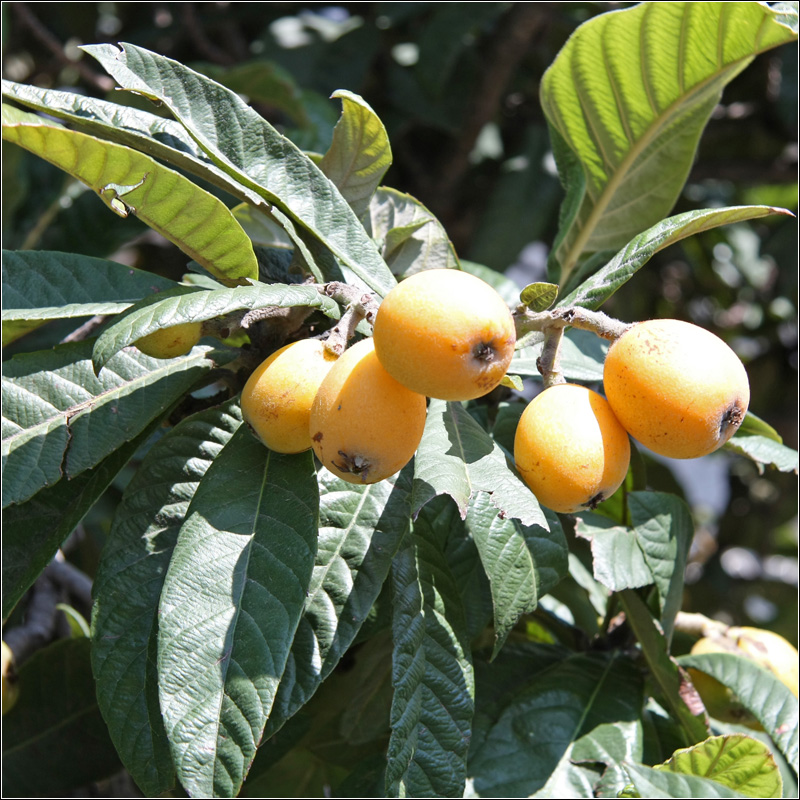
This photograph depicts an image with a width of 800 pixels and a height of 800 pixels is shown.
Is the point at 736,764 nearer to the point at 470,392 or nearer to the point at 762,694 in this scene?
the point at 762,694

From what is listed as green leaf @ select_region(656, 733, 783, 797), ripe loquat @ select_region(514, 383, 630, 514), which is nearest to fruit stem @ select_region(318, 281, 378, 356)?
ripe loquat @ select_region(514, 383, 630, 514)

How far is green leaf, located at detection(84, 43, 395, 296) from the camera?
1.01 metres

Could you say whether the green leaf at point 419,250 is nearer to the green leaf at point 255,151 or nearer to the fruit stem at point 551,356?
the green leaf at point 255,151

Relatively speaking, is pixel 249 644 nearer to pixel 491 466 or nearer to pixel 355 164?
pixel 491 466

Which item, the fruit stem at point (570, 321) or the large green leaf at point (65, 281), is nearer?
the fruit stem at point (570, 321)

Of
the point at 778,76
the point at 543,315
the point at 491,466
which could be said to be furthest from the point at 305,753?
the point at 778,76

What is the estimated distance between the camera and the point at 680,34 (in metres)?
1.11

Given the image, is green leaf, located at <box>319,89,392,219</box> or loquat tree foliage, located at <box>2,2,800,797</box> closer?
loquat tree foliage, located at <box>2,2,800,797</box>

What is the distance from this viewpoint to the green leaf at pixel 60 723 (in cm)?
146

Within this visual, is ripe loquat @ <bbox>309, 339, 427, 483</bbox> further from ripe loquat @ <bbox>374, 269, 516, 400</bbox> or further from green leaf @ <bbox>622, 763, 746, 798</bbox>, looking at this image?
green leaf @ <bbox>622, 763, 746, 798</bbox>

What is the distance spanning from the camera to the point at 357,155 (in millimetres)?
1120

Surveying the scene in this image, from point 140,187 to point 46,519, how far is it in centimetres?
48

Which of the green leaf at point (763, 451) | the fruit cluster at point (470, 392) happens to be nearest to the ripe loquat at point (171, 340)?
the fruit cluster at point (470, 392)

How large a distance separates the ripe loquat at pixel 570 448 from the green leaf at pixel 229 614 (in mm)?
263
